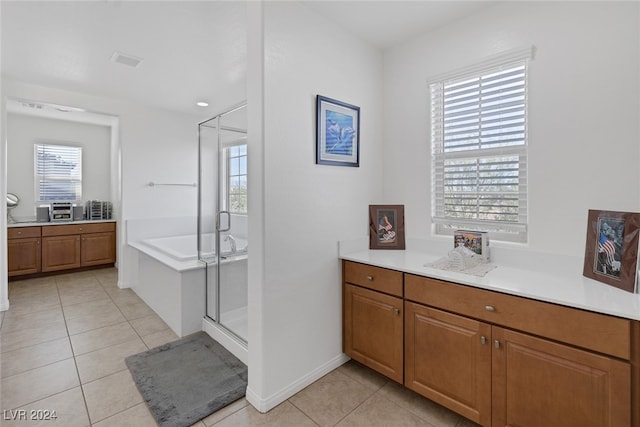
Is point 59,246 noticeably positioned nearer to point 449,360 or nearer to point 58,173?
point 58,173

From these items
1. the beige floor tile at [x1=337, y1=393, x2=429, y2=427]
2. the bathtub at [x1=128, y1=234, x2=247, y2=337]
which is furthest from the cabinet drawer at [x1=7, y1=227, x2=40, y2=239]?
the beige floor tile at [x1=337, y1=393, x2=429, y2=427]

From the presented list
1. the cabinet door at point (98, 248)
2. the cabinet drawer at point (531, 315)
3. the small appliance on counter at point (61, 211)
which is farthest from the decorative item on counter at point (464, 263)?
the small appliance on counter at point (61, 211)

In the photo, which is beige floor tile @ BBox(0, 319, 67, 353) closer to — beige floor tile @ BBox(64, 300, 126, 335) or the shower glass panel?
beige floor tile @ BBox(64, 300, 126, 335)

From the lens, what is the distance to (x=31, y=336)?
2.67 m

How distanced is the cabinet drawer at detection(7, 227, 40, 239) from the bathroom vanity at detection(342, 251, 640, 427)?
500 cm

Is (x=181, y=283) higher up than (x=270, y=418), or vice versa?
(x=181, y=283)

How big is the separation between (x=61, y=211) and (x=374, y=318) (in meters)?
5.32

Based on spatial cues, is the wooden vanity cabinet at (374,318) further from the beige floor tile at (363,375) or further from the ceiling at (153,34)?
the ceiling at (153,34)

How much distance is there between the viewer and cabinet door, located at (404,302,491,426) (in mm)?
1516

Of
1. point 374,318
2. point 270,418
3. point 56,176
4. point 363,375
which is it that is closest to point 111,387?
point 270,418

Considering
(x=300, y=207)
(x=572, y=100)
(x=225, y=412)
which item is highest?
(x=572, y=100)

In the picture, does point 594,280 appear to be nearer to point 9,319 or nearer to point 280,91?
point 280,91

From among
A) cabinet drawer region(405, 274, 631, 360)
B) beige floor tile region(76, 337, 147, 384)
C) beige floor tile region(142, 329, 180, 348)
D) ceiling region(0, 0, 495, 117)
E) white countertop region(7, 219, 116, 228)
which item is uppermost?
ceiling region(0, 0, 495, 117)

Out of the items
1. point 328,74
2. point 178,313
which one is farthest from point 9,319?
point 328,74
